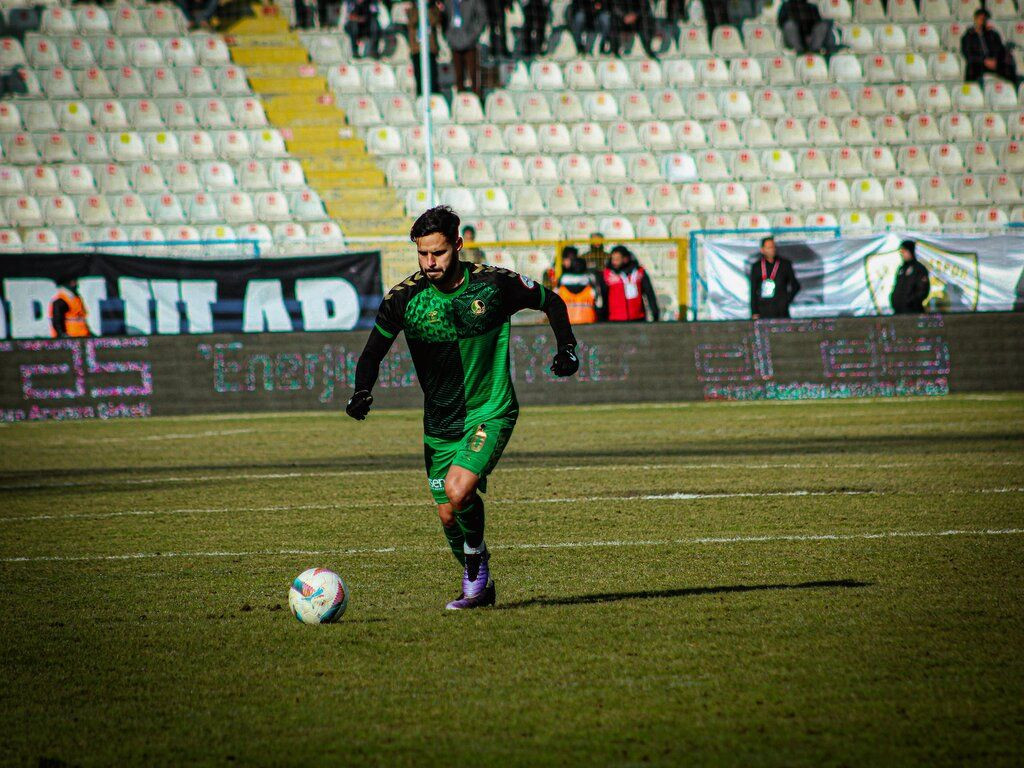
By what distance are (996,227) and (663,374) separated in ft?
23.7

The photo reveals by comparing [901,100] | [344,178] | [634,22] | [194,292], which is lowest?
[194,292]

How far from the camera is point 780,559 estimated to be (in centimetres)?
727

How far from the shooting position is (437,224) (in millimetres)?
6020

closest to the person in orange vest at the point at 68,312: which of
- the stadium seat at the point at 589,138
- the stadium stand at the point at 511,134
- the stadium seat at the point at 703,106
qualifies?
the stadium stand at the point at 511,134

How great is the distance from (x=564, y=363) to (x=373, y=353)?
3.16 feet

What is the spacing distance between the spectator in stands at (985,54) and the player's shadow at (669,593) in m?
23.5

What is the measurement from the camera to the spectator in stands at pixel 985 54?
89.0 feet

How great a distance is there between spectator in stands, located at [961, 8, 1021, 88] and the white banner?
301 inches

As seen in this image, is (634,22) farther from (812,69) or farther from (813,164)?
(813,164)

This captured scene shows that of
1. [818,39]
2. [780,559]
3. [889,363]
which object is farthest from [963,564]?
[818,39]

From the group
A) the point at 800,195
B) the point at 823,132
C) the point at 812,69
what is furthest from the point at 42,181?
the point at 812,69

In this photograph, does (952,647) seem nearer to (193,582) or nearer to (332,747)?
(332,747)

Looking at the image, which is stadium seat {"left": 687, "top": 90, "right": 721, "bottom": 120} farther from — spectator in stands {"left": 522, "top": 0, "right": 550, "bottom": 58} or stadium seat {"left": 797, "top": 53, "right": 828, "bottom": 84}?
spectator in stands {"left": 522, "top": 0, "right": 550, "bottom": 58}

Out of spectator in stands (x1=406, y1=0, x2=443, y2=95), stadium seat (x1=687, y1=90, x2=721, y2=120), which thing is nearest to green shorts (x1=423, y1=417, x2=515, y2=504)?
spectator in stands (x1=406, y1=0, x2=443, y2=95)
